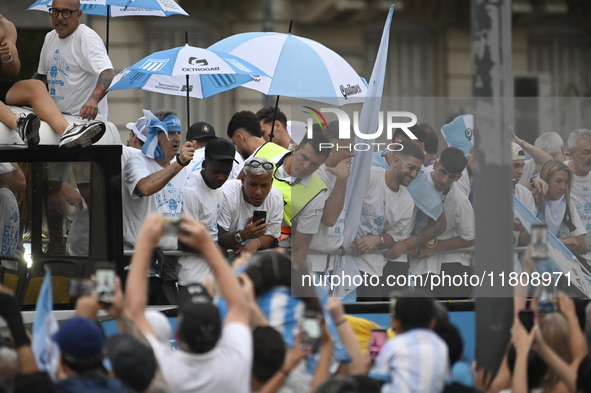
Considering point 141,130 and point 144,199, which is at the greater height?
point 141,130

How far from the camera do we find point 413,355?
4.03 meters

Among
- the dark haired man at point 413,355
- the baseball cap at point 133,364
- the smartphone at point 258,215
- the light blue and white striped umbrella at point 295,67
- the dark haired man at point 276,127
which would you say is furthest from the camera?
the dark haired man at point 276,127

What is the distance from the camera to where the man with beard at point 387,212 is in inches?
203

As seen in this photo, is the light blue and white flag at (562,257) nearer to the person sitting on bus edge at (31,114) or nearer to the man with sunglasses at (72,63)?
the person sitting on bus edge at (31,114)

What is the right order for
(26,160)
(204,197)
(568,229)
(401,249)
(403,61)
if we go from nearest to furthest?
1. (401,249)
2. (568,229)
3. (26,160)
4. (204,197)
5. (403,61)

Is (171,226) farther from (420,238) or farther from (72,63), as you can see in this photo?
(72,63)

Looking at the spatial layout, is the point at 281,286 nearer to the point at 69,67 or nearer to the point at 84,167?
the point at 84,167

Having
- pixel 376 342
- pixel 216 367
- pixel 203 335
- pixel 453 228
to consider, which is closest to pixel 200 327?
pixel 203 335

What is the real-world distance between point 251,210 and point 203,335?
3.12 meters

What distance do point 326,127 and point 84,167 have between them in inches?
65.0

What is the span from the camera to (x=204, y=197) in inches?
266

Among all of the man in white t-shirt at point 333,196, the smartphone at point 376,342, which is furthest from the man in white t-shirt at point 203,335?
the man in white t-shirt at point 333,196

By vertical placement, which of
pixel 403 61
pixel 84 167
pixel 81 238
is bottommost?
pixel 81 238

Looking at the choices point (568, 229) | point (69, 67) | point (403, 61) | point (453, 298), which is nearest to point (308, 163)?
point (453, 298)
